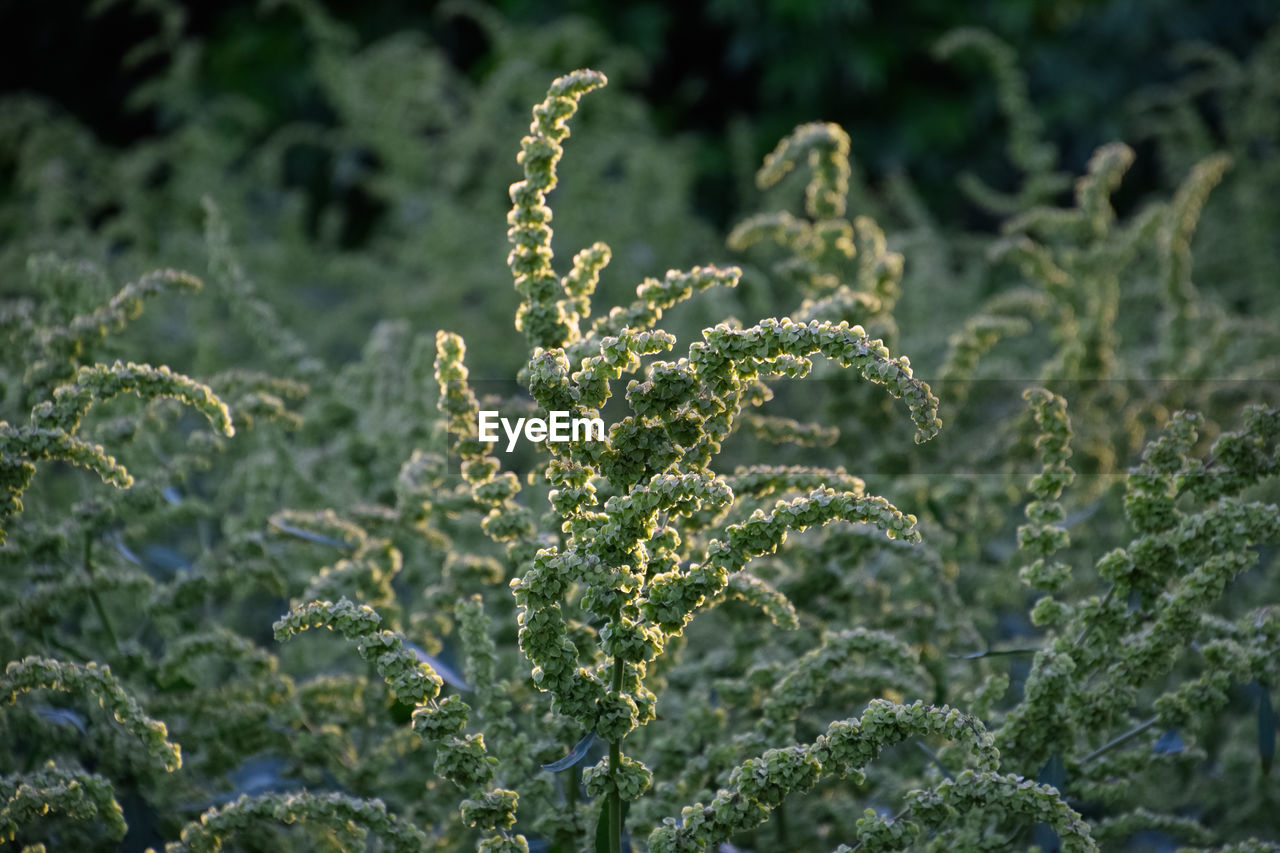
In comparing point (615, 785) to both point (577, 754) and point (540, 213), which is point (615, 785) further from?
point (540, 213)

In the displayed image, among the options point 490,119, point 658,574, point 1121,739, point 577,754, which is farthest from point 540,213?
point 490,119

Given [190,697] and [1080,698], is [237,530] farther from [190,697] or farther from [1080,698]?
[1080,698]

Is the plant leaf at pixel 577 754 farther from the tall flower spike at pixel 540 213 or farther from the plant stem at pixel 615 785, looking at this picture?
the tall flower spike at pixel 540 213

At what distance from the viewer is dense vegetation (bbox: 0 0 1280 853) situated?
1.26 metres

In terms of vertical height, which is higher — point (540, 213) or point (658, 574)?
point (540, 213)

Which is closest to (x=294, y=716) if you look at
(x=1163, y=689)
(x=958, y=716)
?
(x=958, y=716)

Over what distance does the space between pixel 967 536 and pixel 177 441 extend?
5.87 feet

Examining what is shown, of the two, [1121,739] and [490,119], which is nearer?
[1121,739]

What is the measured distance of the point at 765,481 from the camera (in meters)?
1.52

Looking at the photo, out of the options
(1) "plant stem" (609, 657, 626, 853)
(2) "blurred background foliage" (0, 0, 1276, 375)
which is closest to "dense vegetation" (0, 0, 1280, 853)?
(1) "plant stem" (609, 657, 626, 853)

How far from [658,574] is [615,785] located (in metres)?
0.25

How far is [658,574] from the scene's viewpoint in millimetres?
1294

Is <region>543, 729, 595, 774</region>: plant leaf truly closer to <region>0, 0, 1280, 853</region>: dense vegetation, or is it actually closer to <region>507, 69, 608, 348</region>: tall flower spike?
<region>0, 0, 1280, 853</region>: dense vegetation

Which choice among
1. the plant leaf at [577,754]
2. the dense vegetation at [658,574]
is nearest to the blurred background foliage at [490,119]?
the dense vegetation at [658,574]
